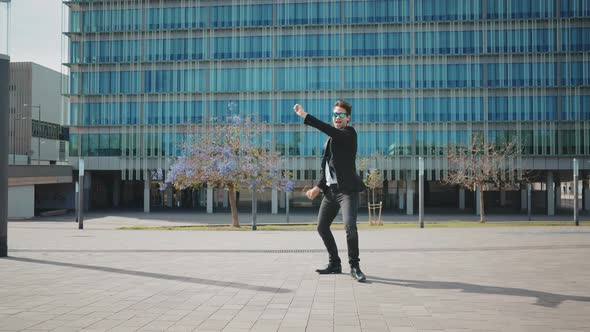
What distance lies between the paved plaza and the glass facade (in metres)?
37.9

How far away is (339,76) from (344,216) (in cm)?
4235

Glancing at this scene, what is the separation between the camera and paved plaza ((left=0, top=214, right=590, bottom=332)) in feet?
16.1

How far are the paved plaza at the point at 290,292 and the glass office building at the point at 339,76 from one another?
37929 mm

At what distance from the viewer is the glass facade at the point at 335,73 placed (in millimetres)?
46594

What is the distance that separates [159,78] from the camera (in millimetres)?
50250

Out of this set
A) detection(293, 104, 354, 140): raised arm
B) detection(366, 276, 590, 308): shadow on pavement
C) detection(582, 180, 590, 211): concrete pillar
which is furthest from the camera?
detection(582, 180, 590, 211): concrete pillar

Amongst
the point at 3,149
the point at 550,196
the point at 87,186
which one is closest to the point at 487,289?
the point at 3,149

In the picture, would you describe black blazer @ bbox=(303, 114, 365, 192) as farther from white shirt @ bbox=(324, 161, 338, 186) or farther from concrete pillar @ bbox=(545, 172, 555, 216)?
concrete pillar @ bbox=(545, 172, 555, 216)

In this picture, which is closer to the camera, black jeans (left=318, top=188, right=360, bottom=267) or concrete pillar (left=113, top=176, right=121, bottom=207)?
black jeans (left=318, top=188, right=360, bottom=267)

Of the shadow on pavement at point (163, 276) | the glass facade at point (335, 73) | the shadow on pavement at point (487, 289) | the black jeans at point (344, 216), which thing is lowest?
the shadow on pavement at point (163, 276)

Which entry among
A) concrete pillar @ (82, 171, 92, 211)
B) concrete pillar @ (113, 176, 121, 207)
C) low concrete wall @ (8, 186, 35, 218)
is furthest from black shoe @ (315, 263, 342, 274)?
concrete pillar @ (113, 176, 121, 207)

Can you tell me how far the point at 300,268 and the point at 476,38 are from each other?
44.0 meters

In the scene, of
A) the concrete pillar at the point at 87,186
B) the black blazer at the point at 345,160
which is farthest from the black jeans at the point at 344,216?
the concrete pillar at the point at 87,186

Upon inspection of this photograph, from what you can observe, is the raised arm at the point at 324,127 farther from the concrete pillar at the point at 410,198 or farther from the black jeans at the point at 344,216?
the concrete pillar at the point at 410,198
